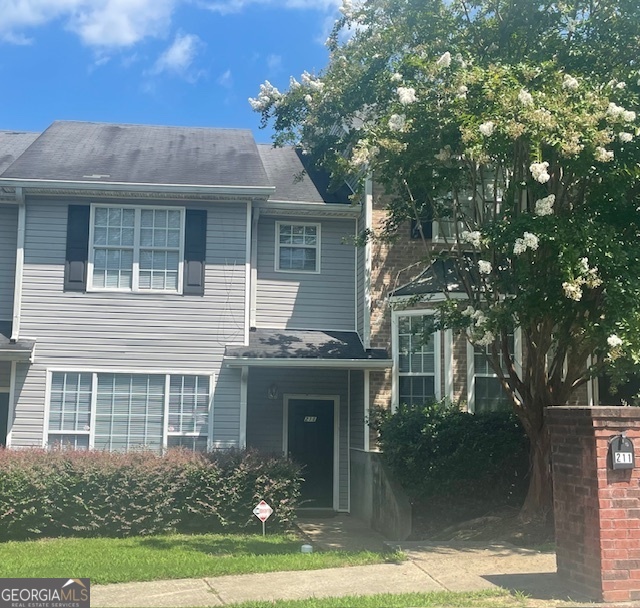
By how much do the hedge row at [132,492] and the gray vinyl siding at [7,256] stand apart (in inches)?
129

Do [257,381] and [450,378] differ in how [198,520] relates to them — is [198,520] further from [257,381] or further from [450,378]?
[450,378]

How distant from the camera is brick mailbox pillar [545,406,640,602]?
20.9ft

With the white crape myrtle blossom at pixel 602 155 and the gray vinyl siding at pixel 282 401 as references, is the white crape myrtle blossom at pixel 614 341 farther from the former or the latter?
the gray vinyl siding at pixel 282 401

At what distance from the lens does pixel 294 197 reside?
14.9 m

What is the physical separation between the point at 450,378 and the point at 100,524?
608cm

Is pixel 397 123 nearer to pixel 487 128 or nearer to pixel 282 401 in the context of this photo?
pixel 487 128

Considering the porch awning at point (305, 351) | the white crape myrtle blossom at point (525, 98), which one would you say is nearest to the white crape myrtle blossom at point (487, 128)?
the white crape myrtle blossom at point (525, 98)

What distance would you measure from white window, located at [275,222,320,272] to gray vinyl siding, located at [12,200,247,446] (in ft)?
4.07

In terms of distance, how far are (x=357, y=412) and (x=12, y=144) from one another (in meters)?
9.68

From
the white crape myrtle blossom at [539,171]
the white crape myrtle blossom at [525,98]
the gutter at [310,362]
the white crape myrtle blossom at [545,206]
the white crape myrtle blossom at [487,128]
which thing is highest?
the white crape myrtle blossom at [525,98]

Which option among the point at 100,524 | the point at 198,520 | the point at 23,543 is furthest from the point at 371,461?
the point at 23,543

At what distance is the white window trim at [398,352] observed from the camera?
1299 centimetres

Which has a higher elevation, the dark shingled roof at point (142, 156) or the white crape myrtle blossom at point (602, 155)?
the dark shingled roof at point (142, 156)

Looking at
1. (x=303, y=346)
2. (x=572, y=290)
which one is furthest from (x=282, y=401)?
(x=572, y=290)
